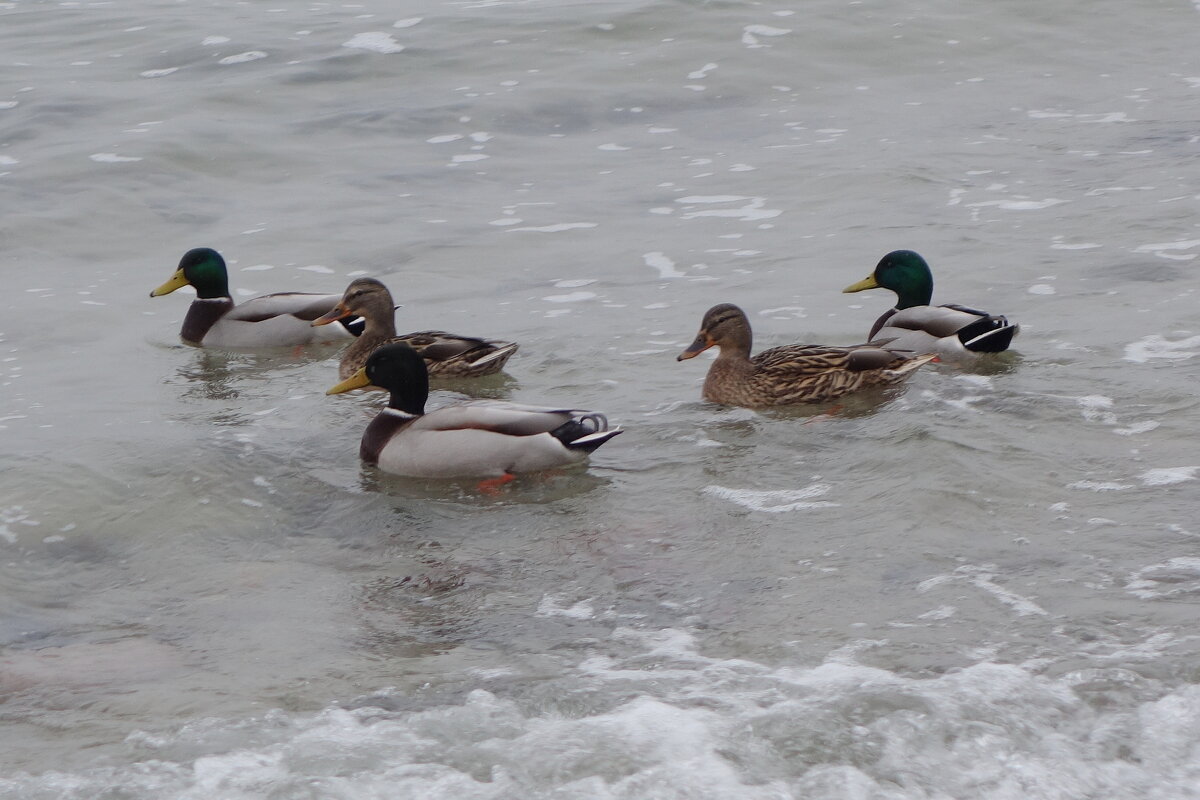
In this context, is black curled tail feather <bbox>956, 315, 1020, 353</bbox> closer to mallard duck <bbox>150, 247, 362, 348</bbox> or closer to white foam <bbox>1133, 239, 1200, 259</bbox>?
white foam <bbox>1133, 239, 1200, 259</bbox>

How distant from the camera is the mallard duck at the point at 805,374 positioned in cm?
890

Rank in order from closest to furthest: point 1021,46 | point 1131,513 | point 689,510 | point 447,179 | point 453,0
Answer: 1. point 1131,513
2. point 689,510
3. point 447,179
4. point 1021,46
5. point 453,0

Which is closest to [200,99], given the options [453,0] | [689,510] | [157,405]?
[453,0]

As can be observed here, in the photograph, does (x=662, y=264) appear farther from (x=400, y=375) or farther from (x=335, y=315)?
(x=400, y=375)

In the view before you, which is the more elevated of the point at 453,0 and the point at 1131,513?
the point at 453,0

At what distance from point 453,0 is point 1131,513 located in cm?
1851

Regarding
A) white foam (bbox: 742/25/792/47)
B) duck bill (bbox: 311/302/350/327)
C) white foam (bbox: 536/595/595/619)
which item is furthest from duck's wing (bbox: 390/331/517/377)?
white foam (bbox: 742/25/792/47)

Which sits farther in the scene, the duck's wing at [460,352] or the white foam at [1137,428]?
the duck's wing at [460,352]

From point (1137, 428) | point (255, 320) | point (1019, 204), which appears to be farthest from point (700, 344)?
point (1019, 204)

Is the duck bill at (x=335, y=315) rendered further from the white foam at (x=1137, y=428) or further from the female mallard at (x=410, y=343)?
the white foam at (x=1137, y=428)

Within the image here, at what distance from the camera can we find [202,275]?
1141 cm

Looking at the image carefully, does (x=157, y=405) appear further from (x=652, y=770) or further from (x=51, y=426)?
(x=652, y=770)

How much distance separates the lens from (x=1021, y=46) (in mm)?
19500

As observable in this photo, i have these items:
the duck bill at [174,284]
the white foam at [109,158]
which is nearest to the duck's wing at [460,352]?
the duck bill at [174,284]
